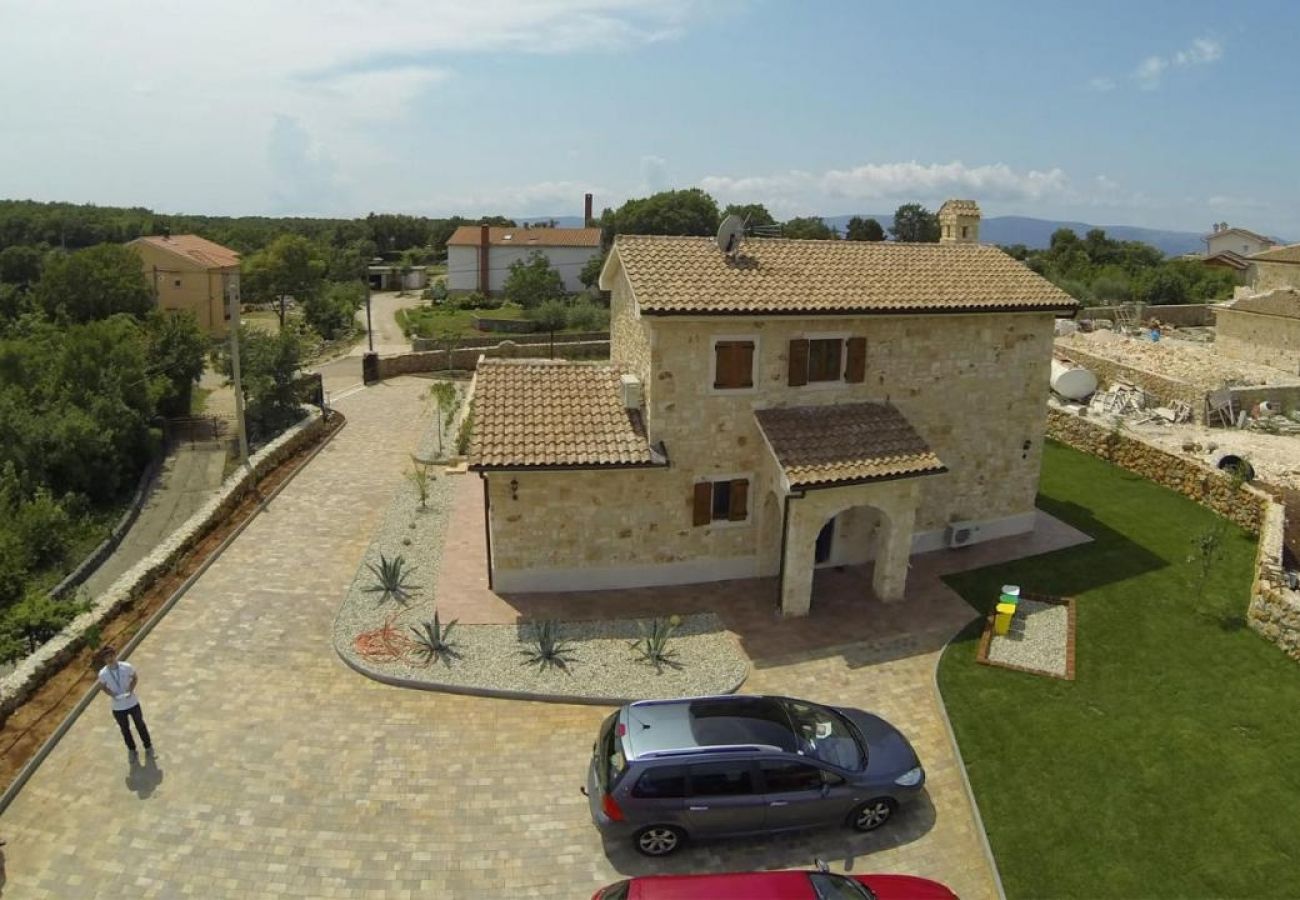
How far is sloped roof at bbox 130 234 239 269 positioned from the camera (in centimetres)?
7538

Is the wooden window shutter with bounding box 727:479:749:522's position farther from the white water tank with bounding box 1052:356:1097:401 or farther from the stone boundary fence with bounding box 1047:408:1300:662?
the white water tank with bounding box 1052:356:1097:401

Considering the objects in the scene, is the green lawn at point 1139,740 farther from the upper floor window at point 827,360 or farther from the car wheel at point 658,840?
the upper floor window at point 827,360

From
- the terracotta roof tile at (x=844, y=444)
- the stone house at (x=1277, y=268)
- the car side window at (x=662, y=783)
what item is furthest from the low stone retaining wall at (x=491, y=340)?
the stone house at (x=1277, y=268)

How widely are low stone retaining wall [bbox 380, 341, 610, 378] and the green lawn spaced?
32.0 metres

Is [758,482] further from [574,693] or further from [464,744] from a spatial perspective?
[464,744]

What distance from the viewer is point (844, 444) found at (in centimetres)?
1759

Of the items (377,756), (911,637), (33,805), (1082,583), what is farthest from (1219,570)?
(33,805)

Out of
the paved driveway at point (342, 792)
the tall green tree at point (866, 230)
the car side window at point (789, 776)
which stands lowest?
the paved driveway at point (342, 792)

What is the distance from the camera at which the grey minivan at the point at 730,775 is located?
10.9 meters

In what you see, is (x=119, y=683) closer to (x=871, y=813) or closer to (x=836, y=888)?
(x=836, y=888)

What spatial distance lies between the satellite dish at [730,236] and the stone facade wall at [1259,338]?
39.1 metres

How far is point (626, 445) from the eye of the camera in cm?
1772

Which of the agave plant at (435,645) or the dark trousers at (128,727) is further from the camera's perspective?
the agave plant at (435,645)

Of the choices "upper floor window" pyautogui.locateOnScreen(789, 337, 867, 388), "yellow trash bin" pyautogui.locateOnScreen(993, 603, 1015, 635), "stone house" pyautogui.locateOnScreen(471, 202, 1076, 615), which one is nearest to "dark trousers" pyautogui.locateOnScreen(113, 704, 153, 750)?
"stone house" pyautogui.locateOnScreen(471, 202, 1076, 615)
